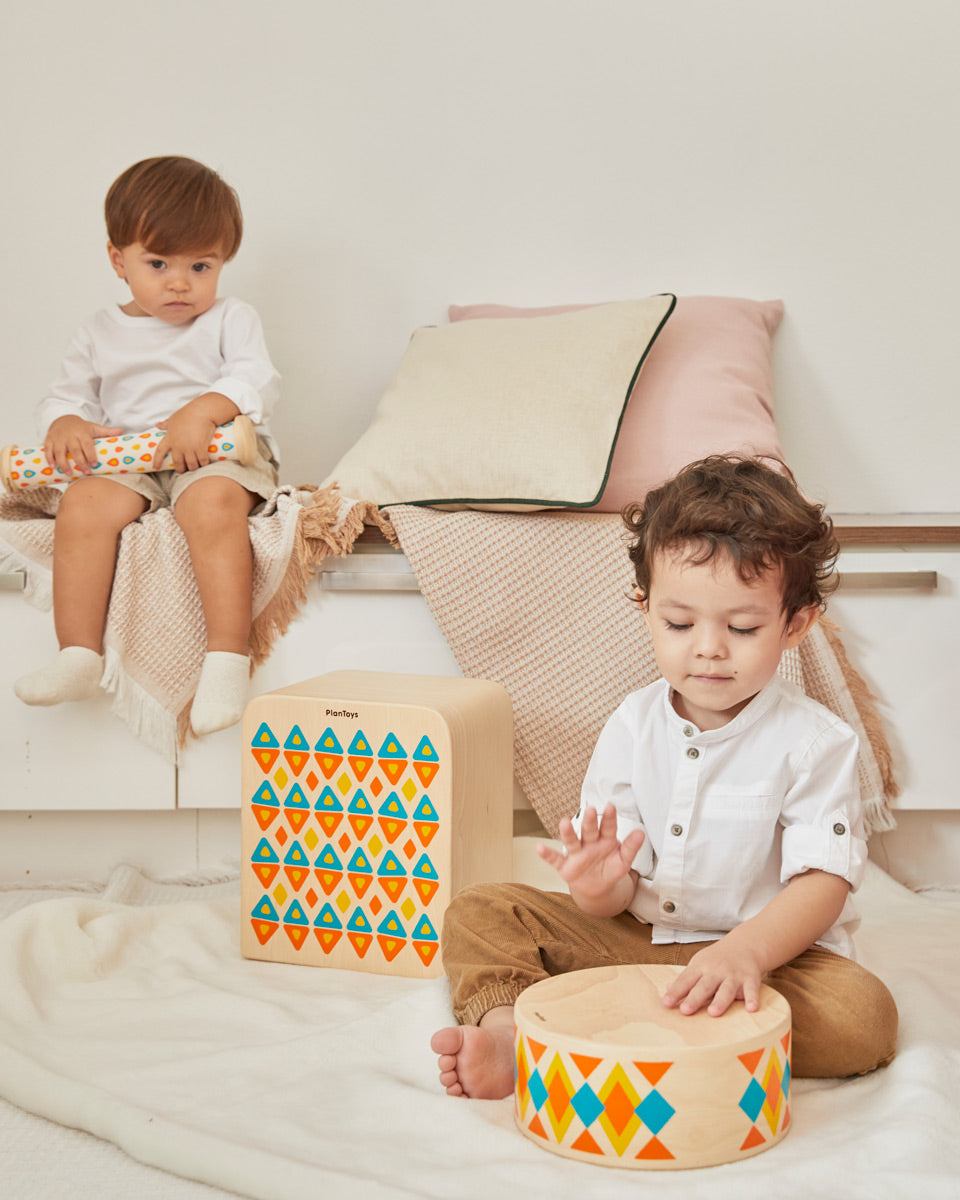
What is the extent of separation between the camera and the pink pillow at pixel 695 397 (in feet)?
5.00

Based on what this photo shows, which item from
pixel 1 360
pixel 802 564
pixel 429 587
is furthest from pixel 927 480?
pixel 1 360

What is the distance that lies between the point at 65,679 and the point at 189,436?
1.14ft

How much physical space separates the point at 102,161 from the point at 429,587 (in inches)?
43.3

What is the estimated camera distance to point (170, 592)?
1.41m

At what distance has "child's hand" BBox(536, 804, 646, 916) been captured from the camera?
2.66 ft

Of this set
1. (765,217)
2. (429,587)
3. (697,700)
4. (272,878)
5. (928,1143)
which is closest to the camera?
(928,1143)

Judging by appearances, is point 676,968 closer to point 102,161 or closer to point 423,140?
point 423,140

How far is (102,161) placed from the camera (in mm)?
1953

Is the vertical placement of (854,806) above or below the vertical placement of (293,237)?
below

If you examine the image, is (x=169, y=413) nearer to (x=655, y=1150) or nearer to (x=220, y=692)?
(x=220, y=692)

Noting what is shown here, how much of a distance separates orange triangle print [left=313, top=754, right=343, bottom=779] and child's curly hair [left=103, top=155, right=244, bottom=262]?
799 millimetres

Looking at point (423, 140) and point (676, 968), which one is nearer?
point (676, 968)

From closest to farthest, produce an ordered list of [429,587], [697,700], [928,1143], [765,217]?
1. [928,1143]
2. [697,700]
3. [429,587]
4. [765,217]

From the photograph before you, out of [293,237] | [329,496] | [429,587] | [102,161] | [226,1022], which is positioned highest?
[102,161]
